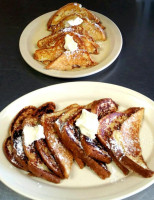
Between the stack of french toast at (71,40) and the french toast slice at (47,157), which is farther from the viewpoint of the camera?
the stack of french toast at (71,40)

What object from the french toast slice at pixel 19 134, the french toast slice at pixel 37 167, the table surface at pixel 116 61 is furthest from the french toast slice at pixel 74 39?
the french toast slice at pixel 37 167

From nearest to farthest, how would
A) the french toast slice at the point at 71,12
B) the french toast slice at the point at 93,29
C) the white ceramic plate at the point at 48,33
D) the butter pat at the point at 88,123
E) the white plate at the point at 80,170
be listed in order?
the white plate at the point at 80,170 → the butter pat at the point at 88,123 → the white ceramic plate at the point at 48,33 → the french toast slice at the point at 93,29 → the french toast slice at the point at 71,12

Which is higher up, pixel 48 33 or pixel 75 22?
pixel 75 22

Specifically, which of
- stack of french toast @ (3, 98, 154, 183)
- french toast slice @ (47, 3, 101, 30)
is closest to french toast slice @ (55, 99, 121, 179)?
stack of french toast @ (3, 98, 154, 183)

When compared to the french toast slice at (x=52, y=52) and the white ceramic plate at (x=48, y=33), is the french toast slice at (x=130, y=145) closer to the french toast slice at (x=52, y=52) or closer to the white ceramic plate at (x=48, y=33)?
the white ceramic plate at (x=48, y=33)

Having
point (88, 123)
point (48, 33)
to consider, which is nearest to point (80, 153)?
point (88, 123)

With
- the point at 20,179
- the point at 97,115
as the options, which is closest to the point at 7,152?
the point at 20,179

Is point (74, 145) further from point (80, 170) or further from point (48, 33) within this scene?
point (48, 33)
